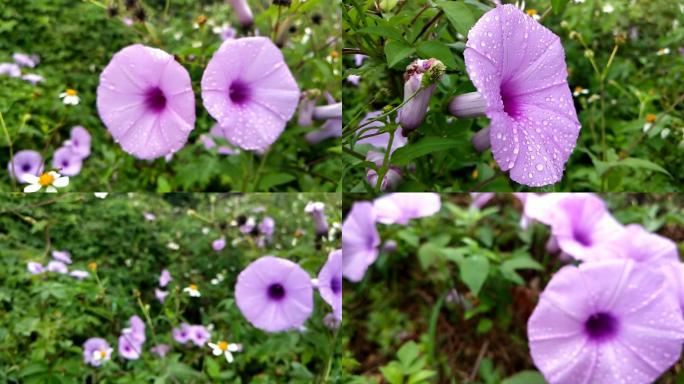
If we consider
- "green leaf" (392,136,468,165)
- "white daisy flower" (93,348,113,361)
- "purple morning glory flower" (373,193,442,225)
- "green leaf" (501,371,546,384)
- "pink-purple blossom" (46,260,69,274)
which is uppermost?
"green leaf" (392,136,468,165)

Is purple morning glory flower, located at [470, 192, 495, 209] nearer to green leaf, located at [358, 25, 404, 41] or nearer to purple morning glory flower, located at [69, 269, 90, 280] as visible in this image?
green leaf, located at [358, 25, 404, 41]

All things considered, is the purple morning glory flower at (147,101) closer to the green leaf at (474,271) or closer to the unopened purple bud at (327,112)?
the unopened purple bud at (327,112)

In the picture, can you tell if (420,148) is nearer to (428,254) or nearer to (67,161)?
(428,254)

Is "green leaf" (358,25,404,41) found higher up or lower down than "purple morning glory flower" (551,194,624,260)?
higher up

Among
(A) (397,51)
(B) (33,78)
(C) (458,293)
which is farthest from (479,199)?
(B) (33,78)

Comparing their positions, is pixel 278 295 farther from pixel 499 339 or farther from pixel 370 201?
pixel 499 339

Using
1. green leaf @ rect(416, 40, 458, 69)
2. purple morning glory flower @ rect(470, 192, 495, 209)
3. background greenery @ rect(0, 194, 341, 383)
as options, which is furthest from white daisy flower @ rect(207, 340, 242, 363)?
green leaf @ rect(416, 40, 458, 69)

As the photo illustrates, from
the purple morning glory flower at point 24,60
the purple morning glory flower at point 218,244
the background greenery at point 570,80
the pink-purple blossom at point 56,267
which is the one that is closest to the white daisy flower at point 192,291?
the purple morning glory flower at point 218,244
